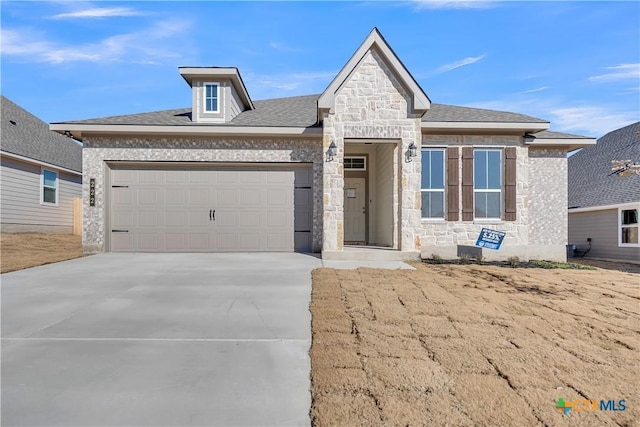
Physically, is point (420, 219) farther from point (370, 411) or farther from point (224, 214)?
point (370, 411)

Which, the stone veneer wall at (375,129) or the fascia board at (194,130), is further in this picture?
the fascia board at (194,130)

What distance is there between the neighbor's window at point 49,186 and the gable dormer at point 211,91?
970 centimetres

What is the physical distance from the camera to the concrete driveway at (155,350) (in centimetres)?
279

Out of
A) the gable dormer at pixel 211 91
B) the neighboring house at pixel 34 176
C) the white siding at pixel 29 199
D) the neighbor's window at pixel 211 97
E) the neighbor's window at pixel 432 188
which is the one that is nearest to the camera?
the neighbor's window at pixel 432 188

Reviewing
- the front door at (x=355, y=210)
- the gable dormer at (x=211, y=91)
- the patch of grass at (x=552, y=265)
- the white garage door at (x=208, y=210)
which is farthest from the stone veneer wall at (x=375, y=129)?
the gable dormer at (x=211, y=91)

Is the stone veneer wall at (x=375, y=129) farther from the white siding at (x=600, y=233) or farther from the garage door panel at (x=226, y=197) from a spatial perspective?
the white siding at (x=600, y=233)

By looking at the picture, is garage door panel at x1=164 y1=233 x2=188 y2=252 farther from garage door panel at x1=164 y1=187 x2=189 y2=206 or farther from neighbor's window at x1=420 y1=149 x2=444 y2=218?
neighbor's window at x1=420 y1=149 x2=444 y2=218

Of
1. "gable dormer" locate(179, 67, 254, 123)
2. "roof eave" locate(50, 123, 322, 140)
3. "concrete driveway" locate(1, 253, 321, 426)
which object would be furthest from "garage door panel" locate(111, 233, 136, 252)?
"gable dormer" locate(179, 67, 254, 123)

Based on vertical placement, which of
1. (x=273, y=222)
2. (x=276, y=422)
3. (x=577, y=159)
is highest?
(x=577, y=159)

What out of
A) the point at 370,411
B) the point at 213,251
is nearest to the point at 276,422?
the point at 370,411

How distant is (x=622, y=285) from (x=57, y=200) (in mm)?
20948

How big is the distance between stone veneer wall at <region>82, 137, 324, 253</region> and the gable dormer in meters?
1.01

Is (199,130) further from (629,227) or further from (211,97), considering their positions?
(629,227)

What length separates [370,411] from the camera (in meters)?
2.71
